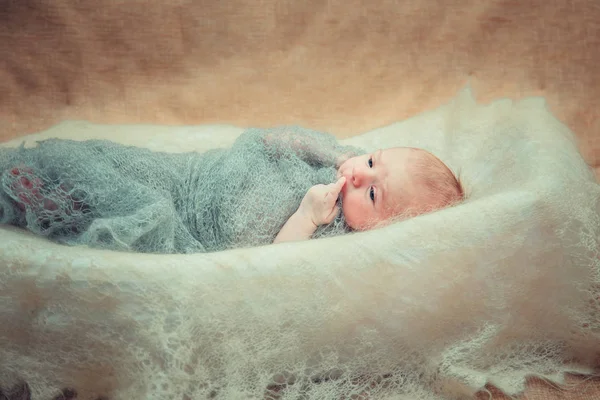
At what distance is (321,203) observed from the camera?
1.16 meters

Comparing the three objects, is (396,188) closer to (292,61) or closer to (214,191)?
(214,191)

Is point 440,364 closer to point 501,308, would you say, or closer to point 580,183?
point 501,308

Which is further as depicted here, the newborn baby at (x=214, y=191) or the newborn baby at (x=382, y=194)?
the newborn baby at (x=382, y=194)

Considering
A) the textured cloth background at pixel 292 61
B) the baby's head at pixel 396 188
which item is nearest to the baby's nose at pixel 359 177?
the baby's head at pixel 396 188

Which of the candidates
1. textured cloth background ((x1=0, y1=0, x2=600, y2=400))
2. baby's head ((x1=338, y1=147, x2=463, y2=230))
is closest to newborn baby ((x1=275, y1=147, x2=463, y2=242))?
baby's head ((x1=338, y1=147, x2=463, y2=230))

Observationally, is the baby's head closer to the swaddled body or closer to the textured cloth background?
the swaddled body

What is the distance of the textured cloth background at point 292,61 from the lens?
159cm

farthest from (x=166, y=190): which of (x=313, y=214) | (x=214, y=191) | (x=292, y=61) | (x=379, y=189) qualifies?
(x=292, y=61)

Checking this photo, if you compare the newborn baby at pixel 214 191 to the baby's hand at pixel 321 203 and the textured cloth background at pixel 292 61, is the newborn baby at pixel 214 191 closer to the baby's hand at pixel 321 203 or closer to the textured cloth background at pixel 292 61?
the baby's hand at pixel 321 203

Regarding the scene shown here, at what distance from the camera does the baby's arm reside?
3.80ft

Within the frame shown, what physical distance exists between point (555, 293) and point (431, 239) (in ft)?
0.80

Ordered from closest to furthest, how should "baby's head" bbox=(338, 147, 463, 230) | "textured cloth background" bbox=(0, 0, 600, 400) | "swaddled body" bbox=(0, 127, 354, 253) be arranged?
1. "swaddled body" bbox=(0, 127, 354, 253)
2. "baby's head" bbox=(338, 147, 463, 230)
3. "textured cloth background" bbox=(0, 0, 600, 400)

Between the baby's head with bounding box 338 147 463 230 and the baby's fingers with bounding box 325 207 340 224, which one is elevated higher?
the baby's head with bounding box 338 147 463 230

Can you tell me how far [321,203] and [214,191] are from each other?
202 mm
